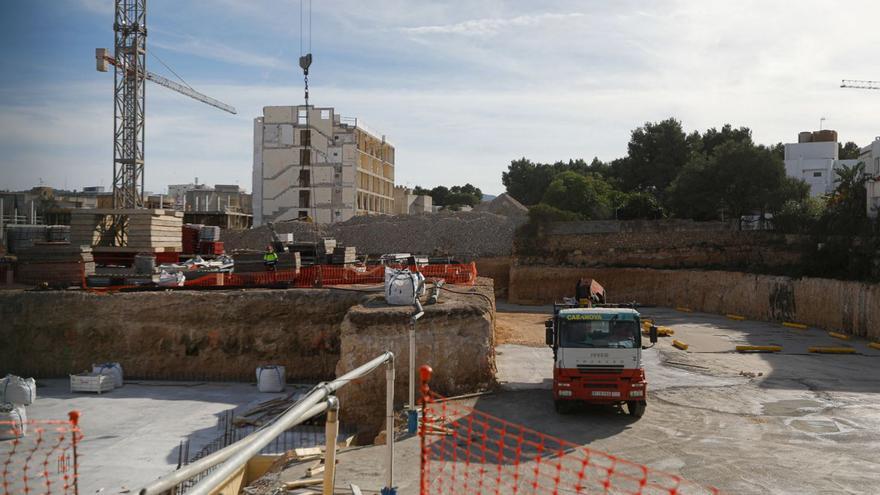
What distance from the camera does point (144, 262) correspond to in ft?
95.0

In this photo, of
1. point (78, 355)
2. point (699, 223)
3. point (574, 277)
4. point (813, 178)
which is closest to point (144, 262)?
point (78, 355)

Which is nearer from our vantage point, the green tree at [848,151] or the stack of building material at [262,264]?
the stack of building material at [262,264]

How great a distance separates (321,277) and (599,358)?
48.1ft

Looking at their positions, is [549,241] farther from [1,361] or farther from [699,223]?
[1,361]

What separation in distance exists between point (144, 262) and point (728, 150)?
1509 inches

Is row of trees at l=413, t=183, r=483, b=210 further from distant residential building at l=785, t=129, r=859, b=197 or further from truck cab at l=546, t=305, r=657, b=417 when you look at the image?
truck cab at l=546, t=305, r=657, b=417

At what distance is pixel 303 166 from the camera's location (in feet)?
232

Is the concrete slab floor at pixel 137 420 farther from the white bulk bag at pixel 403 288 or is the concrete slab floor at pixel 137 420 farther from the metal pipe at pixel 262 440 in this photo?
the metal pipe at pixel 262 440

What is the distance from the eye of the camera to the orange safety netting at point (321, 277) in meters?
27.2

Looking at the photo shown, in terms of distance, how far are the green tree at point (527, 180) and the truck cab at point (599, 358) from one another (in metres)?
68.7

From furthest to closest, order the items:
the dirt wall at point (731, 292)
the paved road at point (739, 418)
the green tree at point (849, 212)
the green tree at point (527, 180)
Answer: the green tree at point (527, 180)
the green tree at point (849, 212)
the dirt wall at point (731, 292)
the paved road at point (739, 418)

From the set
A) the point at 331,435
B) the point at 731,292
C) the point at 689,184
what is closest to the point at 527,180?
the point at 689,184

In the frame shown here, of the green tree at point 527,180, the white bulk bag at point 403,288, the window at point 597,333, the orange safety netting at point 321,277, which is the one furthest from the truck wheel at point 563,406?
the green tree at point 527,180

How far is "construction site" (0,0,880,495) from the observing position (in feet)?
40.6
